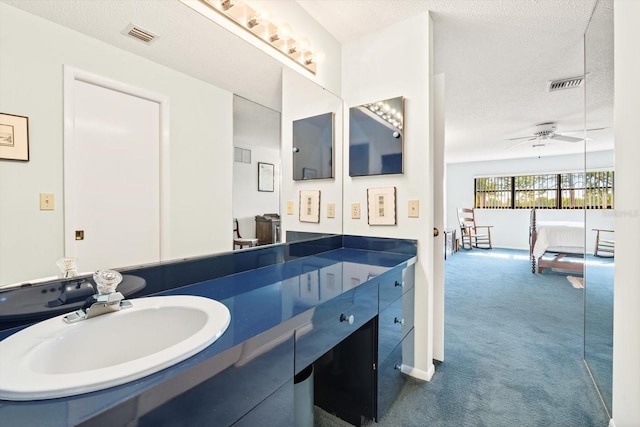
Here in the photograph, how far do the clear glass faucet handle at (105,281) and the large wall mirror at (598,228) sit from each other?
205 centimetres

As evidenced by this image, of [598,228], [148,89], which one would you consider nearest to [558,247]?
[598,228]

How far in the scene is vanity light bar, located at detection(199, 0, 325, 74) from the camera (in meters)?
1.34

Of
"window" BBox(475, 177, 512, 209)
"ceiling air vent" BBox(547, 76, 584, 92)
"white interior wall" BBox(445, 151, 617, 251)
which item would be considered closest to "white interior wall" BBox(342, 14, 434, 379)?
"ceiling air vent" BBox(547, 76, 584, 92)

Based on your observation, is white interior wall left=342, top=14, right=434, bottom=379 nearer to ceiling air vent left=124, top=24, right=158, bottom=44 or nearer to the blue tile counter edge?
the blue tile counter edge

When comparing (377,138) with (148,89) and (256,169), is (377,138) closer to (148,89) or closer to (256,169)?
(256,169)

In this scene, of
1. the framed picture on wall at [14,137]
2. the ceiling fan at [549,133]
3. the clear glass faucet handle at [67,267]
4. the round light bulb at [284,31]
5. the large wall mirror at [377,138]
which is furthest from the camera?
the ceiling fan at [549,133]

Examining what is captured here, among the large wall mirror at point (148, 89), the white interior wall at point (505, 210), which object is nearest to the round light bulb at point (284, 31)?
the large wall mirror at point (148, 89)

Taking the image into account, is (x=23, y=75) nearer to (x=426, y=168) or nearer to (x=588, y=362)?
(x=426, y=168)

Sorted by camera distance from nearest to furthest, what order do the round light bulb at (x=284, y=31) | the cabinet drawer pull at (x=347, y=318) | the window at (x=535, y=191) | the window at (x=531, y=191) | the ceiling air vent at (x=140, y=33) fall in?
the ceiling air vent at (x=140, y=33), the cabinet drawer pull at (x=347, y=318), the round light bulb at (x=284, y=31), the window at (x=531, y=191), the window at (x=535, y=191)

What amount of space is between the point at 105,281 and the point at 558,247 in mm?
5838

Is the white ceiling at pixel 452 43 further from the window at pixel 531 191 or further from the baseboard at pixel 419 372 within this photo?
the window at pixel 531 191

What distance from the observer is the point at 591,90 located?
5.94 ft

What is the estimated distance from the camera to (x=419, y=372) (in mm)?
1839

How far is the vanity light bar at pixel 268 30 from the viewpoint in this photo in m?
1.34
